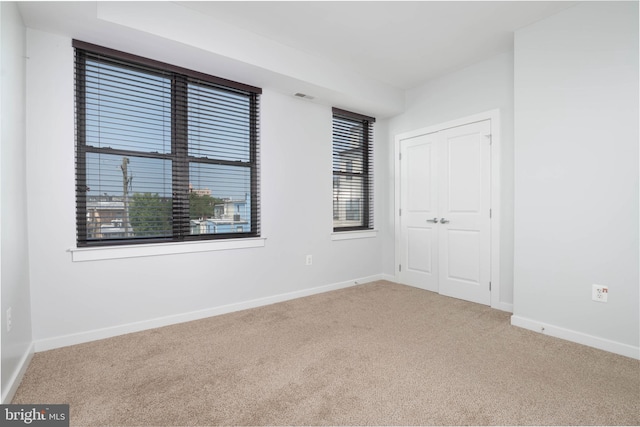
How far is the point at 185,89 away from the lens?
9.78ft

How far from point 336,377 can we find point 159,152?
2394 mm

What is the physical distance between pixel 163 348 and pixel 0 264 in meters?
1.15

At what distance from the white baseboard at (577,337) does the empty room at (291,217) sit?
15 mm

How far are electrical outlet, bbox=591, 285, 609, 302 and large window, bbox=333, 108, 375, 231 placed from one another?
255 cm

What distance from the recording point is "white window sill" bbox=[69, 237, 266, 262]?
2479 millimetres

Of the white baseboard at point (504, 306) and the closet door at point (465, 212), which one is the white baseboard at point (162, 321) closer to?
the closet door at point (465, 212)

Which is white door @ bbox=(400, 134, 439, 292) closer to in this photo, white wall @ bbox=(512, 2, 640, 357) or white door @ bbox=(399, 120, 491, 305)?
white door @ bbox=(399, 120, 491, 305)

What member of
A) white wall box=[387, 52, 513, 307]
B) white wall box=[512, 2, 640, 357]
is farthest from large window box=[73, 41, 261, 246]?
white wall box=[512, 2, 640, 357]

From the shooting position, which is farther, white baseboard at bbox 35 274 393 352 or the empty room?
white baseboard at bbox 35 274 393 352

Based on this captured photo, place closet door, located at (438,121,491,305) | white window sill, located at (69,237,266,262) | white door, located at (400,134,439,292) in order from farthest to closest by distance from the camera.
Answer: white door, located at (400,134,439,292), closet door, located at (438,121,491,305), white window sill, located at (69,237,266,262)

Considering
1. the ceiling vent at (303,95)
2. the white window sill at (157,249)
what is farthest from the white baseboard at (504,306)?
the ceiling vent at (303,95)

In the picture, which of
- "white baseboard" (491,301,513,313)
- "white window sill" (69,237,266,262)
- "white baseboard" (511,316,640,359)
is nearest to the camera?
"white baseboard" (511,316,640,359)

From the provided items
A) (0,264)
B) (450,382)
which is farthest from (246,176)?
(450,382)

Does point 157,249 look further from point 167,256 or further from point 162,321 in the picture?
point 162,321
